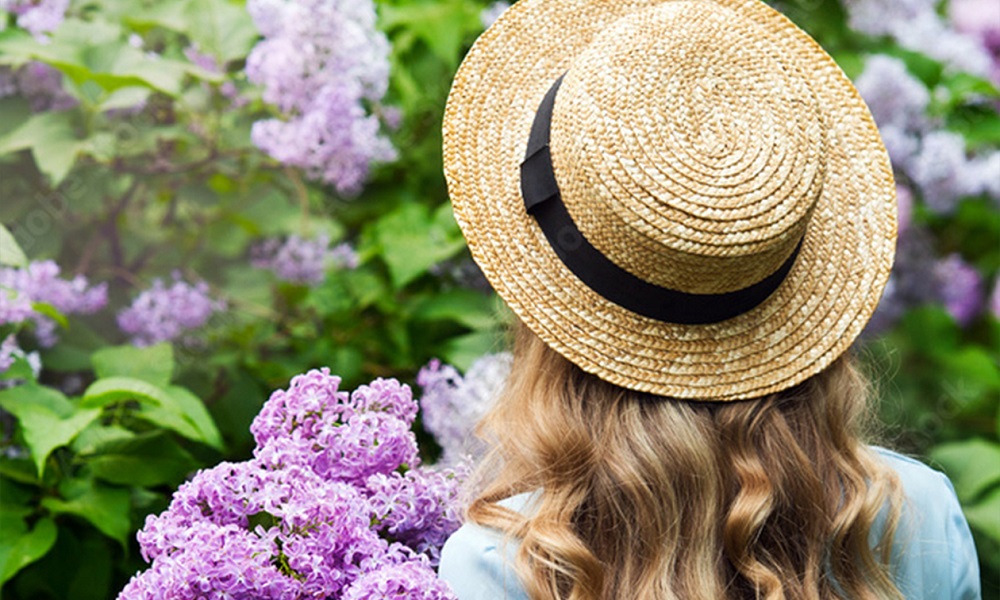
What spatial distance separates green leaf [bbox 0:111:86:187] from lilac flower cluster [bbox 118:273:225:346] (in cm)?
30

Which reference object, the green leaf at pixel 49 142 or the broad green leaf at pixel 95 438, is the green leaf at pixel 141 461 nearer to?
the broad green leaf at pixel 95 438

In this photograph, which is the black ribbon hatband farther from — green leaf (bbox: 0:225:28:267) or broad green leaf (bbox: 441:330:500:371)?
broad green leaf (bbox: 441:330:500:371)

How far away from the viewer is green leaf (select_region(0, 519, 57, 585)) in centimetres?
168

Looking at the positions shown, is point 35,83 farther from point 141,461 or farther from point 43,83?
point 141,461

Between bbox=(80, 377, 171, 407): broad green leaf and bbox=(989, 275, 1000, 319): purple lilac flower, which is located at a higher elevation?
bbox=(80, 377, 171, 407): broad green leaf

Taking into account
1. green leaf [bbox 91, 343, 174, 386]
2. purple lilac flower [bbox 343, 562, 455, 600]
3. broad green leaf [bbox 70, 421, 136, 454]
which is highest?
purple lilac flower [bbox 343, 562, 455, 600]

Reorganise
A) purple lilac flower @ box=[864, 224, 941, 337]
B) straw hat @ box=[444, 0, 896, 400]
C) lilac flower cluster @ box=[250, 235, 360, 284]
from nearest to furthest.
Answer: straw hat @ box=[444, 0, 896, 400] → lilac flower cluster @ box=[250, 235, 360, 284] → purple lilac flower @ box=[864, 224, 941, 337]

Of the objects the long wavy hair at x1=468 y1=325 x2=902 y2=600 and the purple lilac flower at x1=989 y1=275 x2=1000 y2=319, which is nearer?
the long wavy hair at x1=468 y1=325 x2=902 y2=600

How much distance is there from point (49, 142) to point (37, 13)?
0.27 metres

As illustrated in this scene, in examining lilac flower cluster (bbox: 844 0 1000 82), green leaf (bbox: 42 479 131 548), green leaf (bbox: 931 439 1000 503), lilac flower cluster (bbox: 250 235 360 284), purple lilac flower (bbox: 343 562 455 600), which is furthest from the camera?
lilac flower cluster (bbox: 844 0 1000 82)

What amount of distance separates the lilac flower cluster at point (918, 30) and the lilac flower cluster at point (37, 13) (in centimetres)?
211

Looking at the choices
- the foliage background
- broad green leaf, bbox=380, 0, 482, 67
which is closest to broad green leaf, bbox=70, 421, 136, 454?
the foliage background

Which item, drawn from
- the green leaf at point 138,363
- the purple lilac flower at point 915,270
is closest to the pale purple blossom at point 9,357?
the green leaf at point 138,363

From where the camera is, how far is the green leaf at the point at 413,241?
7.30 feet
